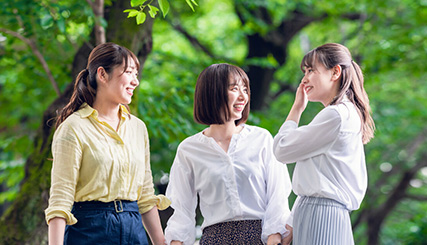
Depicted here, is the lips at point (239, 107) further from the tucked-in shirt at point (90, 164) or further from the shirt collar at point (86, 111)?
the shirt collar at point (86, 111)

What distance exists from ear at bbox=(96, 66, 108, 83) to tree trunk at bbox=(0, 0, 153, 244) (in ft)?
4.94

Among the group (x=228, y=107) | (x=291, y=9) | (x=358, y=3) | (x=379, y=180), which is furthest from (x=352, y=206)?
(x=379, y=180)

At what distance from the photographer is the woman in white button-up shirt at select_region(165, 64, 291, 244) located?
2723 mm

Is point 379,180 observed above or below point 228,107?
below

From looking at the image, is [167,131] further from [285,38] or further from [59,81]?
[285,38]

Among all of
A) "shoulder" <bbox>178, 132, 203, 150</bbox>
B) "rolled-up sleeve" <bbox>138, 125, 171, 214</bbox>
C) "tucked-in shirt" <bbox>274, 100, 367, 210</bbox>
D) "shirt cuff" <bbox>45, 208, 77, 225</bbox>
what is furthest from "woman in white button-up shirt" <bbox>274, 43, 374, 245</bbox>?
"shirt cuff" <bbox>45, 208, 77, 225</bbox>

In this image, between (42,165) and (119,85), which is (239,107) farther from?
(42,165)

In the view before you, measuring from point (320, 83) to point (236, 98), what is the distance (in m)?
0.43

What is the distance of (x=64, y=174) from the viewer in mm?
2443

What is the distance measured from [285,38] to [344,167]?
6.22 meters

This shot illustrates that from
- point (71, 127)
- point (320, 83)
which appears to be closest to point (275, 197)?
point (320, 83)

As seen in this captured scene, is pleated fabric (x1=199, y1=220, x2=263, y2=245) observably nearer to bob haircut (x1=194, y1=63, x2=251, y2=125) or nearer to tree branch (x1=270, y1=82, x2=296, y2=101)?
bob haircut (x1=194, y1=63, x2=251, y2=125)

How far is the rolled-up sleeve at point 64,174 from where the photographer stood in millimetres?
2396

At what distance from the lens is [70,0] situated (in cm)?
581
